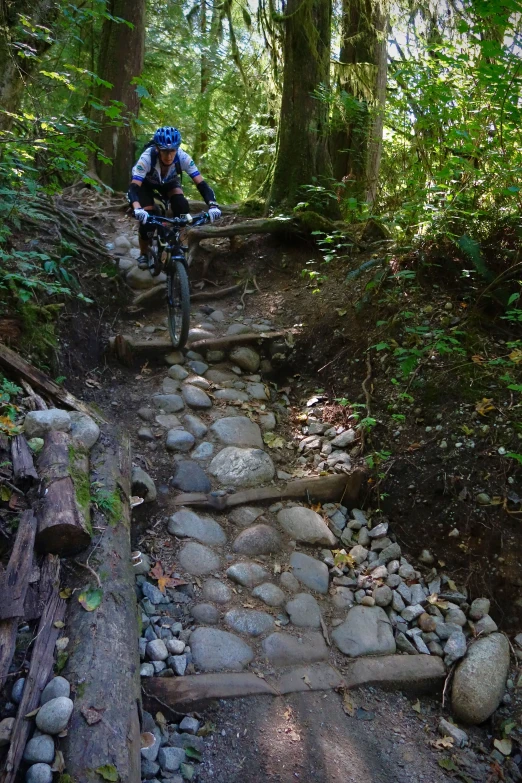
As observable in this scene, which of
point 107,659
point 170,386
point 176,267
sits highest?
point 176,267

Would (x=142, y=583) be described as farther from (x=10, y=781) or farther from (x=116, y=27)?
(x=116, y=27)

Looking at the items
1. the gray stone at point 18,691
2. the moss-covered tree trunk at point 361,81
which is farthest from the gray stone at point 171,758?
the moss-covered tree trunk at point 361,81

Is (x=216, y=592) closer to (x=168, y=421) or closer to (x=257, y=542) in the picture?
(x=257, y=542)

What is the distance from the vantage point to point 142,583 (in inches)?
135

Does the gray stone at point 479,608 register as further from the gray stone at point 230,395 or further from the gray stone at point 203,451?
the gray stone at point 230,395

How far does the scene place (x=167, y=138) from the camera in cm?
546

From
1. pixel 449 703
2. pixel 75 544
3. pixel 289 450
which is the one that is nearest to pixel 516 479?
pixel 449 703

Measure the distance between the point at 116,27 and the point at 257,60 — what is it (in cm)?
286

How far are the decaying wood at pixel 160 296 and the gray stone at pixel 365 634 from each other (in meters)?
4.34

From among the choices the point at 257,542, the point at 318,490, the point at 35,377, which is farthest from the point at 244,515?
the point at 35,377

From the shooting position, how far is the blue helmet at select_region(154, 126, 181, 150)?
5.43 meters

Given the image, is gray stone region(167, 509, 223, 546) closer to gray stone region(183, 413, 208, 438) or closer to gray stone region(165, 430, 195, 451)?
gray stone region(165, 430, 195, 451)

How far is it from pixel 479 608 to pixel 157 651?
82.5 inches

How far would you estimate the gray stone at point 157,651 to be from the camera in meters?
3.01
